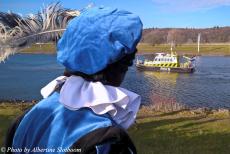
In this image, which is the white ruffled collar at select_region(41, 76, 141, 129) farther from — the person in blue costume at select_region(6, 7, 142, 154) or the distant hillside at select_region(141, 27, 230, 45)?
the distant hillside at select_region(141, 27, 230, 45)

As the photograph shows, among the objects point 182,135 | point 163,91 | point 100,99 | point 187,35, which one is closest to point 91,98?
point 100,99

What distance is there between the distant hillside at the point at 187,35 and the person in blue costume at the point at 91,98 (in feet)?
389

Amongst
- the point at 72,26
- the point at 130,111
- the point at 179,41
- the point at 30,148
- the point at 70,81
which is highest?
the point at 72,26

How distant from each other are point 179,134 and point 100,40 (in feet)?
29.7

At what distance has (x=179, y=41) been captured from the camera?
13225cm

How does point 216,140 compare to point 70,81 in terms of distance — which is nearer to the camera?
point 70,81

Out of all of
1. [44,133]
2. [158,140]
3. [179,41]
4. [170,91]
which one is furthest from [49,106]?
[179,41]

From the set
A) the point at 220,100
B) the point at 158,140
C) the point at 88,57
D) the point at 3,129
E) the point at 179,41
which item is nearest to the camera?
the point at 88,57

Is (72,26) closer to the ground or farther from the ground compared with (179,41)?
farther from the ground

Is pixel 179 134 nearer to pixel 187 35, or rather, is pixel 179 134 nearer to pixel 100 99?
pixel 100 99

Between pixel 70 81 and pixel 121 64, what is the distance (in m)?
0.21

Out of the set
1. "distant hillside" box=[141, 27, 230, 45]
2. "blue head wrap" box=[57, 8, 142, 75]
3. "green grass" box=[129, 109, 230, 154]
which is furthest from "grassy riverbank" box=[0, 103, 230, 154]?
"distant hillside" box=[141, 27, 230, 45]

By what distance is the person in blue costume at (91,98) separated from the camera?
4.77ft

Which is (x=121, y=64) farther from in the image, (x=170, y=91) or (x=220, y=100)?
(x=170, y=91)
